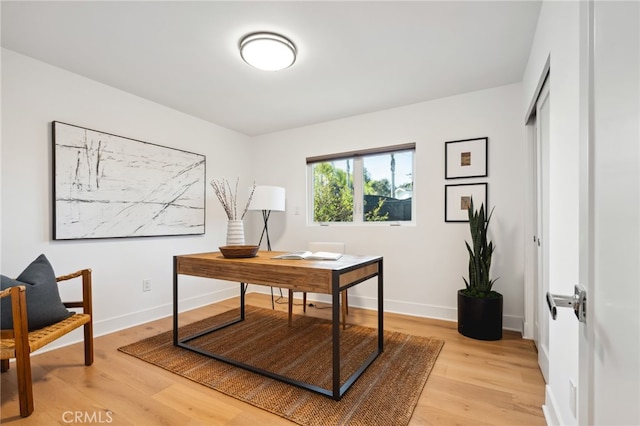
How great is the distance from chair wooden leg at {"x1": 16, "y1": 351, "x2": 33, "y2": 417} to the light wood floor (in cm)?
4

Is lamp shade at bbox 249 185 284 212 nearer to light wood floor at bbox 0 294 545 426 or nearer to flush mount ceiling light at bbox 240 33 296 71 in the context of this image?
flush mount ceiling light at bbox 240 33 296 71

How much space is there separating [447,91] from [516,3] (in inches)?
47.0

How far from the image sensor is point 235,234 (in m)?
2.38

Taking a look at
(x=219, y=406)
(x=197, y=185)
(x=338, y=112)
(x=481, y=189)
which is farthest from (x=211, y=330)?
(x=481, y=189)

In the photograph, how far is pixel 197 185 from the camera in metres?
3.61

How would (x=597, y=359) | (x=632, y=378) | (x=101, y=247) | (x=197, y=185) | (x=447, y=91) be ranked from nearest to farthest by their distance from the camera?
(x=632, y=378) < (x=597, y=359) < (x=101, y=247) < (x=447, y=91) < (x=197, y=185)

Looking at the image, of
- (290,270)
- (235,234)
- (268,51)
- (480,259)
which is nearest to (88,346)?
(235,234)

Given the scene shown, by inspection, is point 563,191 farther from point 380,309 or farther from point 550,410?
point 380,309

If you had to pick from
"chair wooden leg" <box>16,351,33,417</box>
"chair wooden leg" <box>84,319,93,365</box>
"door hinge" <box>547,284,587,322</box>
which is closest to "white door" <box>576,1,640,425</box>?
"door hinge" <box>547,284,587,322</box>

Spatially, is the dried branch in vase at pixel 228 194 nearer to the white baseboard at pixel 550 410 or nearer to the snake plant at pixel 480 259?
the snake plant at pixel 480 259

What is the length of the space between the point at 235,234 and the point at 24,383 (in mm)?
1400

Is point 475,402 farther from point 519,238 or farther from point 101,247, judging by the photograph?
point 101,247

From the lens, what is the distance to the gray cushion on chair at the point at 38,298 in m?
1.77

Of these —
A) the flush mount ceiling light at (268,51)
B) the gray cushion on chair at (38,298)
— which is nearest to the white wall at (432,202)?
the flush mount ceiling light at (268,51)
